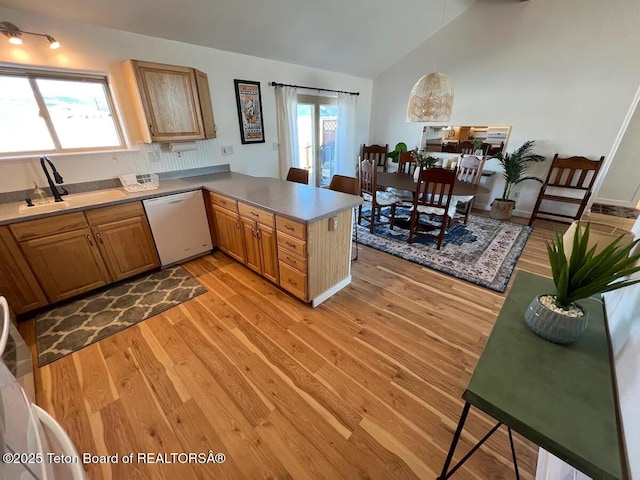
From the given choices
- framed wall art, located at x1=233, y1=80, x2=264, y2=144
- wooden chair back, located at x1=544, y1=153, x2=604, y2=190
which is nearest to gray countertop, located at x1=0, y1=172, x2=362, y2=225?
framed wall art, located at x1=233, y1=80, x2=264, y2=144

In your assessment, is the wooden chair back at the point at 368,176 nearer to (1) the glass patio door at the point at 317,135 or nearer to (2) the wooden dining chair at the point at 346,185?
(2) the wooden dining chair at the point at 346,185

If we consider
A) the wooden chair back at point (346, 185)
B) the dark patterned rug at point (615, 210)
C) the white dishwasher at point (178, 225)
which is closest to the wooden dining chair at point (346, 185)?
the wooden chair back at point (346, 185)

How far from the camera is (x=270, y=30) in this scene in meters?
2.92

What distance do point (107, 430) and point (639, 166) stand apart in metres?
7.63

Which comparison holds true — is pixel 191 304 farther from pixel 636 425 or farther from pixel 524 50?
pixel 524 50

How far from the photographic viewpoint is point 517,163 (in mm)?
3957

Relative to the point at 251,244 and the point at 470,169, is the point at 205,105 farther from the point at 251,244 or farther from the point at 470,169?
the point at 470,169

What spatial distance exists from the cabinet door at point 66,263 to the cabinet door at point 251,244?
4.19 ft

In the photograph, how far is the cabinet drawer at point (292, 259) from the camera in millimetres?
2043

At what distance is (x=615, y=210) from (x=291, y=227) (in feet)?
19.7

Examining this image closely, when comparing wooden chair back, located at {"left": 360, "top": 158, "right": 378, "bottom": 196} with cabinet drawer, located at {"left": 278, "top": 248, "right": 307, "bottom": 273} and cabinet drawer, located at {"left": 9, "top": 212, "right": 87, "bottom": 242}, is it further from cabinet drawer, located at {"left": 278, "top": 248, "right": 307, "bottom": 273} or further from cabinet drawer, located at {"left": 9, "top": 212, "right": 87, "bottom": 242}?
cabinet drawer, located at {"left": 9, "top": 212, "right": 87, "bottom": 242}

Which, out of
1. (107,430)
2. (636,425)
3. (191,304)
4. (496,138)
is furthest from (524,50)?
(107,430)

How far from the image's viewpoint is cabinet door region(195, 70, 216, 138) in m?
2.69

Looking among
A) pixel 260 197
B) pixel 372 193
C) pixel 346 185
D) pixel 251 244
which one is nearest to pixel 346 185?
pixel 346 185
